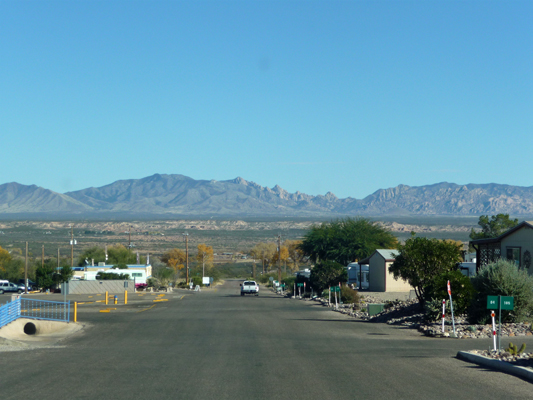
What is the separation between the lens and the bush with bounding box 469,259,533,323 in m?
22.9

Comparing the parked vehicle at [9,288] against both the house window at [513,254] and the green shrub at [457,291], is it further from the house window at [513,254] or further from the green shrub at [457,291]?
the green shrub at [457,291]

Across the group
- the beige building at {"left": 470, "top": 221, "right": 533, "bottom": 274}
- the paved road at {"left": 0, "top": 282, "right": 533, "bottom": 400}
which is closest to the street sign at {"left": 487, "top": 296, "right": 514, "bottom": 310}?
the paved road at {"left": 0, "top": 282, "right": 533, "bottom": 400}

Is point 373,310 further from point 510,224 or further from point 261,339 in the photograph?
point 510,224

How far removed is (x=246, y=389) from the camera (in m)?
11.5

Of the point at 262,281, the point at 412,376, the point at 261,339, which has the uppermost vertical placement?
the point at 412,376

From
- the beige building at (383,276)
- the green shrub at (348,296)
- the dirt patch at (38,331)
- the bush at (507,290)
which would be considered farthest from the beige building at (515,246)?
the dirt patch at (38,331)

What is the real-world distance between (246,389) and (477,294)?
51.4 feet

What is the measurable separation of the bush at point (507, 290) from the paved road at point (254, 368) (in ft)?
9.59

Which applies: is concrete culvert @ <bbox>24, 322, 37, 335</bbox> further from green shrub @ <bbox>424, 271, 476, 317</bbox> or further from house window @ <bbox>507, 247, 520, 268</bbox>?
house window @ <bbox>507, 247, 520, 268</bbox>

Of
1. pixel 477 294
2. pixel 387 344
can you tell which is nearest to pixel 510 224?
pixel 477 294

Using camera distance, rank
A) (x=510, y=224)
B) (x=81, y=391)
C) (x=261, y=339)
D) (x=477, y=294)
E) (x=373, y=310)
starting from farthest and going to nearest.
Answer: (x=510, y=224) < (x=373, y=310) < (x=477, y=294) < (x=261, y=339) < (x=81, y=391)

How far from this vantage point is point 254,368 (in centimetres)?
1406

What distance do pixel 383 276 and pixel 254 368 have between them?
4589 cm

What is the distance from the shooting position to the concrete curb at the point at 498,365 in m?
12.4
